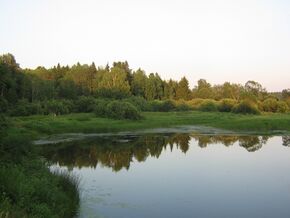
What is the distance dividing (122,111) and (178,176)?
1385 inches

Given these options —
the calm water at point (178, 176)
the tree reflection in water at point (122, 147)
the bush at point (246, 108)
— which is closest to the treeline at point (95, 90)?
the bush at point (246, 108)

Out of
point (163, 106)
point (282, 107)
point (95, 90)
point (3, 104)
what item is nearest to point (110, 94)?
point (95, 90)

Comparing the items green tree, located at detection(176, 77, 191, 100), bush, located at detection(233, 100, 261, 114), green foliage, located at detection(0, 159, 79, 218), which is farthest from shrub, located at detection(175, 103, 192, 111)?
green foliage, located at detection(0, 159, 79, 218)

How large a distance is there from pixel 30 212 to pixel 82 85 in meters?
80.4

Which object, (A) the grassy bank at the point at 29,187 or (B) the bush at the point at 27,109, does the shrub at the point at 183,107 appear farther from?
(A) the grassy bank at the point at 29,187

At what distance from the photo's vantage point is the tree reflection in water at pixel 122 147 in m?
27.7

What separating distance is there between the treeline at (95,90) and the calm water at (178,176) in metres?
26.6

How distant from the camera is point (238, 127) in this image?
54781 millimetres

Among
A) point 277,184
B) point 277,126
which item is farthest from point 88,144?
point 277,126

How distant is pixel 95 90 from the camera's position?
86.4 metres

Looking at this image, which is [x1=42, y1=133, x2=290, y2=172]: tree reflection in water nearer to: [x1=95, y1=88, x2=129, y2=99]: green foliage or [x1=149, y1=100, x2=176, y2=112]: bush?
[x1=149, y1=100, x2=176, y2=112]: bush

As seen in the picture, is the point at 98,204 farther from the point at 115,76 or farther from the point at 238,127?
the point at 115,76

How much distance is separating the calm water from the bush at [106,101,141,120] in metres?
17.0

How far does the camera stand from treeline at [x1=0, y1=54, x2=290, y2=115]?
64.2 m
